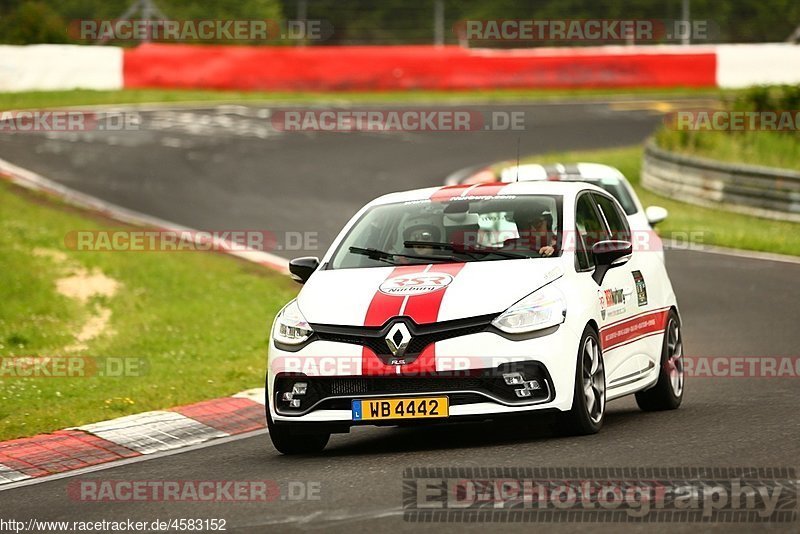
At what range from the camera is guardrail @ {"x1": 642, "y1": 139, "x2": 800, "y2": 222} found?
23.1m

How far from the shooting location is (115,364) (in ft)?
43.5

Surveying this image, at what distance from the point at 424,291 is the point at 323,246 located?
11442 mm

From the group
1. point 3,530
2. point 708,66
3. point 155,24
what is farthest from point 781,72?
point 3,530

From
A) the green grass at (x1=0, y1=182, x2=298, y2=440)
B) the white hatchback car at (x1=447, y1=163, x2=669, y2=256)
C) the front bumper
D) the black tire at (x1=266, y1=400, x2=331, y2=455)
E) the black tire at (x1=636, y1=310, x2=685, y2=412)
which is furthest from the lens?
the white hatchback car at (x1=447, y1=163, x2=669, y2=256)

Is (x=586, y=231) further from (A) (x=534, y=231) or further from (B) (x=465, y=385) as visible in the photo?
(B) (x=465, y=385)

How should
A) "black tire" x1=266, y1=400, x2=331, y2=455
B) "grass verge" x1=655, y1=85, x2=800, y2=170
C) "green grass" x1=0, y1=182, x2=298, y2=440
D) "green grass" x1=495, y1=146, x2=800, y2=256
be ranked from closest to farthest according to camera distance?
"black tire" x1=266, y1=400, x2=331, y2=455
"green grass" x1=0, y1=182, x2=298, y2=440
"green grass" x1=495, y1=146, x2=800, y2=256
"grass verge" x1=655, y1=85, x2=800, y2=170

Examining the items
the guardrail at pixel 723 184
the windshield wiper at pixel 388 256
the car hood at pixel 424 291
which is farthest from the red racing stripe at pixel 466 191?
the guardrail at pixel 723 184

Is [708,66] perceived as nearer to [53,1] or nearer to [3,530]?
[53,1]

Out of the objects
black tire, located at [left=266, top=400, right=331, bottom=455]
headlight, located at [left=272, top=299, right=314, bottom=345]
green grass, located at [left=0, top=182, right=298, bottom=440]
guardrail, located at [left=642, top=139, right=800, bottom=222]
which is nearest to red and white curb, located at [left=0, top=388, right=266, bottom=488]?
green grass, located at [left=0, top=182, right=298, bottom=440]

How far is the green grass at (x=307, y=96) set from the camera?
1368 inches

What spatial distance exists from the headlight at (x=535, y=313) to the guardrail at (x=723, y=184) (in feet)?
48.1

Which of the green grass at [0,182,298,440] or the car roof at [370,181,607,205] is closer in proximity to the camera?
the car roof at [370,181,607,205]

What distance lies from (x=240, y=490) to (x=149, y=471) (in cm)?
120

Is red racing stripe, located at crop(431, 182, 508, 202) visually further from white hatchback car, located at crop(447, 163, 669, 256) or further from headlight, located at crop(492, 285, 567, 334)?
white hatchback car, located at crop(447, 163, 669, 256)
